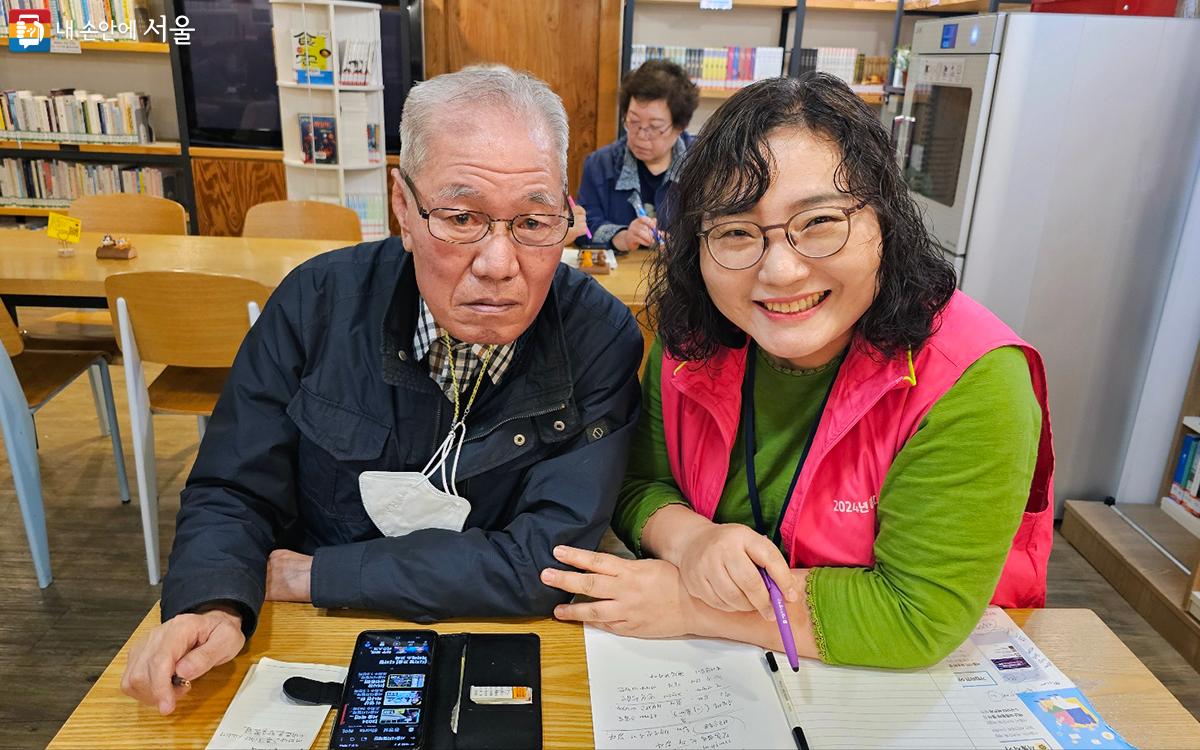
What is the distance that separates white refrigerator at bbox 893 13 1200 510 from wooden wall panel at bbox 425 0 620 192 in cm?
252

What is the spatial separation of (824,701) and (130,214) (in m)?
3.68

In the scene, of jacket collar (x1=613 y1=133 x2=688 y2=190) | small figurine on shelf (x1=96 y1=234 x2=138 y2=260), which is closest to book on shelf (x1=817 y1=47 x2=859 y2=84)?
jacket collar (x1=613 y1=133 x2=688 y2=190)

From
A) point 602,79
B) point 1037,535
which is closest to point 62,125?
point 602,79

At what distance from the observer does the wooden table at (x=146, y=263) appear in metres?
2.68

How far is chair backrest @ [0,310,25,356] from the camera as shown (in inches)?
93.4

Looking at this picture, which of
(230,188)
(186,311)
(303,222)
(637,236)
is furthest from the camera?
(230,188)

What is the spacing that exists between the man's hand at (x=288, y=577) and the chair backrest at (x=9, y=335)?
178 centimetres

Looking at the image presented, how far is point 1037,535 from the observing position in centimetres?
117

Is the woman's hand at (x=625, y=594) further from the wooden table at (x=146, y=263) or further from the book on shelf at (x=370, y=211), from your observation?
the book on shelf at (x=370, y=211)

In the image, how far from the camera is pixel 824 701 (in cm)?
94

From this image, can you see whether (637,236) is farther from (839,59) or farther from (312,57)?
(839,59)

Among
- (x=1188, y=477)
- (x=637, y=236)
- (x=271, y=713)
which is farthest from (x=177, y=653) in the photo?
(x=1188, y=477)

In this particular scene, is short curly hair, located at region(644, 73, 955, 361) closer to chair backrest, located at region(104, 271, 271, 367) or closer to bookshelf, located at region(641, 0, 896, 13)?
chair backrest, located at region(104, 271, 271, 367)

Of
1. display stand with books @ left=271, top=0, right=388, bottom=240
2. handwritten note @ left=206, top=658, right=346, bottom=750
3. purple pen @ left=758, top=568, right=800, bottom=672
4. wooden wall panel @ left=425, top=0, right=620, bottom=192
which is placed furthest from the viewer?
wooden wall panel @ left=425, top=0, right=620, bottom=192
